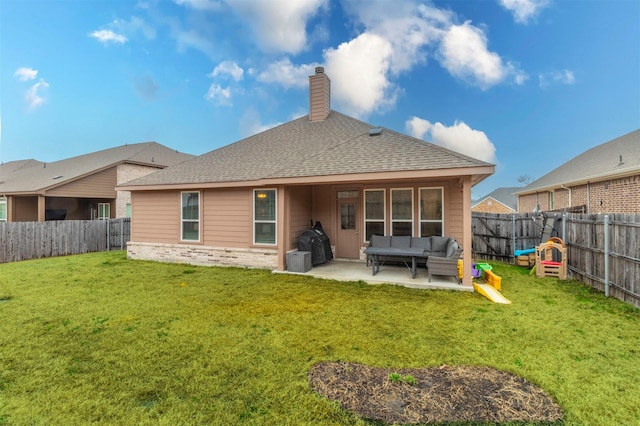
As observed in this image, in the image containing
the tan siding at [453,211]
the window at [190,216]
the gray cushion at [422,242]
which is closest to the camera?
the gray cushion at [422,242]

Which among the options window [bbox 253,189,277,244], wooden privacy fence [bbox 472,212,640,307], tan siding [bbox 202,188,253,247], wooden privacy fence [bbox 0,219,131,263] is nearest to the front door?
window [bbox 253,189,277,244]

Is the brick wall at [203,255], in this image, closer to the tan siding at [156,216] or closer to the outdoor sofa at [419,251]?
the tan siding at [156,216]

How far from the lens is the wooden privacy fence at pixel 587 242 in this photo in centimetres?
523

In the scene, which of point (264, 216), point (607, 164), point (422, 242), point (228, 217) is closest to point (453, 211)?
point (422, 242)

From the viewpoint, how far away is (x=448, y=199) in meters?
7.97

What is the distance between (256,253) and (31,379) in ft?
18.7

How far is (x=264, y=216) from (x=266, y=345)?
17.1ft

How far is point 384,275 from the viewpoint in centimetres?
721

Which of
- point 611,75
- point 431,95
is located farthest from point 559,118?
point 431,95

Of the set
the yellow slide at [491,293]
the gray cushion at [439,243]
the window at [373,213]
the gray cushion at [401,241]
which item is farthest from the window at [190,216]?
the yellow slide at [491,293]

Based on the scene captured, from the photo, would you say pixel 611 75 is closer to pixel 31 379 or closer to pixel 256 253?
pixel 256 253

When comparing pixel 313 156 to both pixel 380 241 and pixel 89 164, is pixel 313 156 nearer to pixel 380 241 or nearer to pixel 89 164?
pixel 380 241

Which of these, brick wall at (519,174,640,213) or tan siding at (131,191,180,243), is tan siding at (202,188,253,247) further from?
brick wall at (519,174,640,213)

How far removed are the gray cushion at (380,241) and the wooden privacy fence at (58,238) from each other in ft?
41.3
